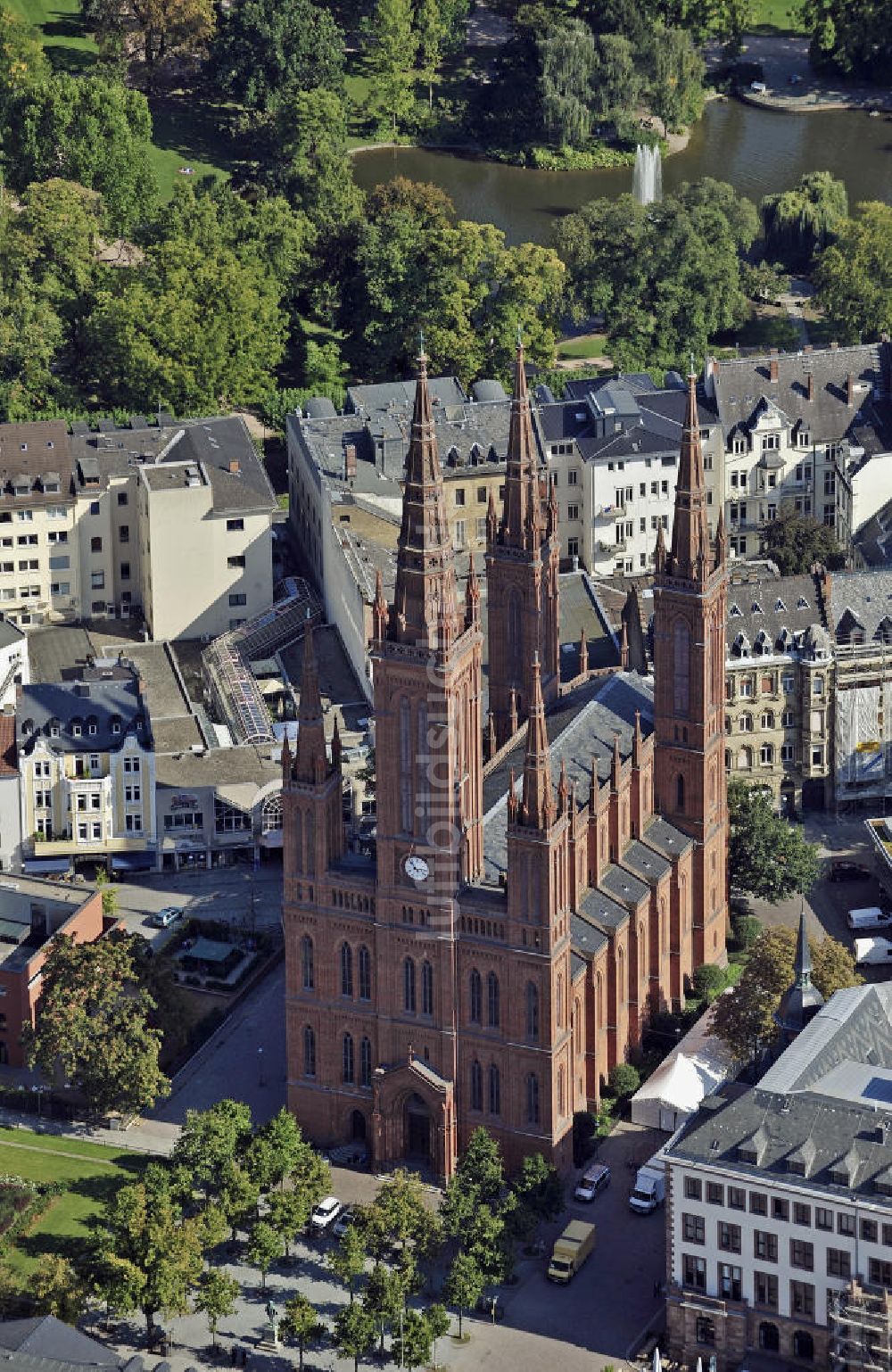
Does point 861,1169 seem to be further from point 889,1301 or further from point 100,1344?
point 100,1344

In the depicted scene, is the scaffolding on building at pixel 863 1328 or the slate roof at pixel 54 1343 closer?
the slate roof at pixel 54 1343

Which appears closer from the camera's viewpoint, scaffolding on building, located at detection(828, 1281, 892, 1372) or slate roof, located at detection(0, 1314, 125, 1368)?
slate roof, located at detection(0, 1314, 125, 1368)

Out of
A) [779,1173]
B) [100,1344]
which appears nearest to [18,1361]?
[100,1344]

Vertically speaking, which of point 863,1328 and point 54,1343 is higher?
point 54,1343

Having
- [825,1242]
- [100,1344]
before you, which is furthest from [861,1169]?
[100,1344]

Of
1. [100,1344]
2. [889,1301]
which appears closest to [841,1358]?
[889,1301]

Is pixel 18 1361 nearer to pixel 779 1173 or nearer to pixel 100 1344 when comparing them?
pixel 100 1344
